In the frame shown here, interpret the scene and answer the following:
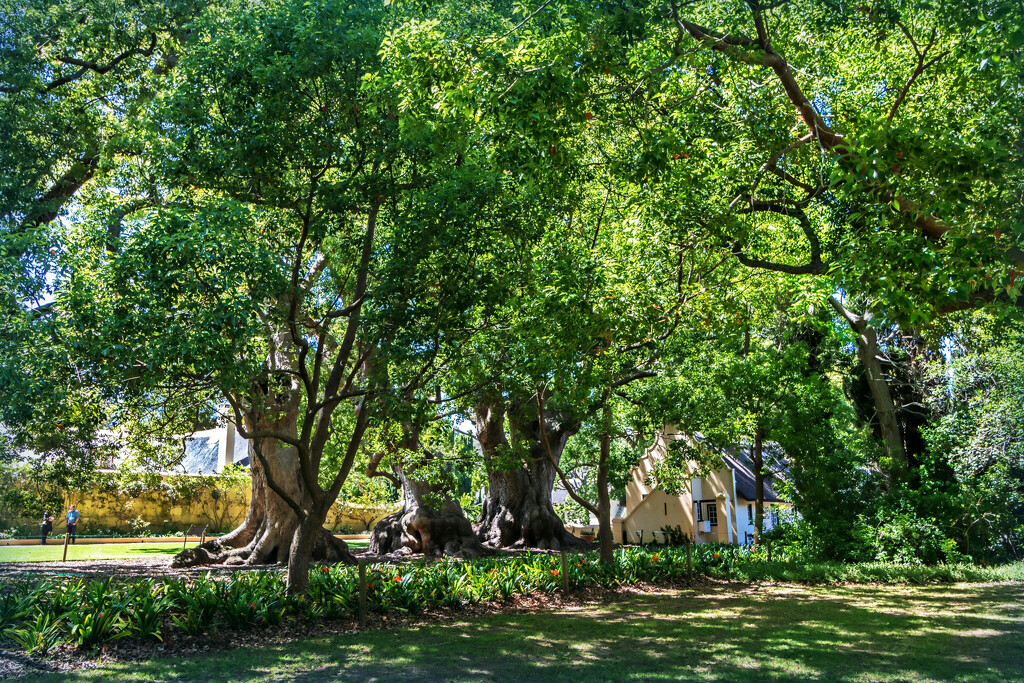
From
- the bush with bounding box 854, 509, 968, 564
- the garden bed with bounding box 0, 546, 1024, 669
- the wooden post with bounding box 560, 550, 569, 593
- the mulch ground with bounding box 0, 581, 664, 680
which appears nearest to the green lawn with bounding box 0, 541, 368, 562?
the garden bed with bounding box 0, 546, 1024, 669

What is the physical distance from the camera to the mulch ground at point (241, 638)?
7855 mm

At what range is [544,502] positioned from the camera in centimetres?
2417

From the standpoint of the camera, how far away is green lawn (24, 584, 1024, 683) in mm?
7793

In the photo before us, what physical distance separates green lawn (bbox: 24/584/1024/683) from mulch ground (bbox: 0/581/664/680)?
1.18 feet

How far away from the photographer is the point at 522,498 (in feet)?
79.7

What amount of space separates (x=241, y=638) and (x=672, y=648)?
228 inches

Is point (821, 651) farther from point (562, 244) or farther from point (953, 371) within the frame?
point (953, 371)

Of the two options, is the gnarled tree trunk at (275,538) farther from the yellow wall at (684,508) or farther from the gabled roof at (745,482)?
the gabled roof at (745,482)

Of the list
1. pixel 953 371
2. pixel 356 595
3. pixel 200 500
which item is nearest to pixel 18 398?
pixel 356 595

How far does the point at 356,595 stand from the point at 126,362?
513 centimetres

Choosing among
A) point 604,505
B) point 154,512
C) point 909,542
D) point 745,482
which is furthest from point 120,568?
point 745,482

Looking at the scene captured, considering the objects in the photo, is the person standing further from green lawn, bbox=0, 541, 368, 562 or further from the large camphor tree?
the large camphor tree

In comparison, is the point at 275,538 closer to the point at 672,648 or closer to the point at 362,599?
the point at 362,599

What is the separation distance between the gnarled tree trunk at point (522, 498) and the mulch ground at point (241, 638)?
881cm
